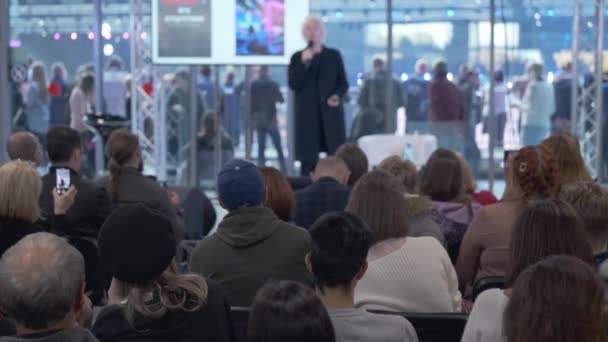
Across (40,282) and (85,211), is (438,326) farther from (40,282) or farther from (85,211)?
(85,211)

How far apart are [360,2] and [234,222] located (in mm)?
9347

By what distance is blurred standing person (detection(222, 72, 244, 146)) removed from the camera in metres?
12.8

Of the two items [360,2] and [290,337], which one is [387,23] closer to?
[360,2]

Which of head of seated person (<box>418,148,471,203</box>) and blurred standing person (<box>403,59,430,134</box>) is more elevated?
blurred standing person (<box>403,59,430,134</box>)

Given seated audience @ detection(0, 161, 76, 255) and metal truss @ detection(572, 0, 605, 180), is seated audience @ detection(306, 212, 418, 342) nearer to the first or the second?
seated audience @ detection(0, 161, 76, 255)

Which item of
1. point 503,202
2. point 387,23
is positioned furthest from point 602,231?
point 387,23

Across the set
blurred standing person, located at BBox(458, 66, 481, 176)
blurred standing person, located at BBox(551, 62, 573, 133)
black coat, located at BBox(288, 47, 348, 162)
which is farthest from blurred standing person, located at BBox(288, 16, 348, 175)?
Result: blurred standing person, located at BBox(551, 62, 573, 133)

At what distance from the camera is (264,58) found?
11.0m

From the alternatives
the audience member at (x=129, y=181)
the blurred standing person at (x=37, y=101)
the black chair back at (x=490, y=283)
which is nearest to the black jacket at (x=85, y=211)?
the audience member at (x=129, y=181)

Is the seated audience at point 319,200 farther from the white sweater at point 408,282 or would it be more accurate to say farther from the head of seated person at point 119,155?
the white sweater at point 408,282

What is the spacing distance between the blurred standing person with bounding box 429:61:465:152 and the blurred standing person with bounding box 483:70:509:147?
30cm

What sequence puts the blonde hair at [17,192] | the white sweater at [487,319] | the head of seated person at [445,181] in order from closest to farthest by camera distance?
Answer: the white sweater at [487,319] → the blonde hair at [17,192] → the head of seated person at [445,181]

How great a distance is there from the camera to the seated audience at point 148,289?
113 inches

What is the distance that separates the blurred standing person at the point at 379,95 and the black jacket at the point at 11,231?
8.43 meters
